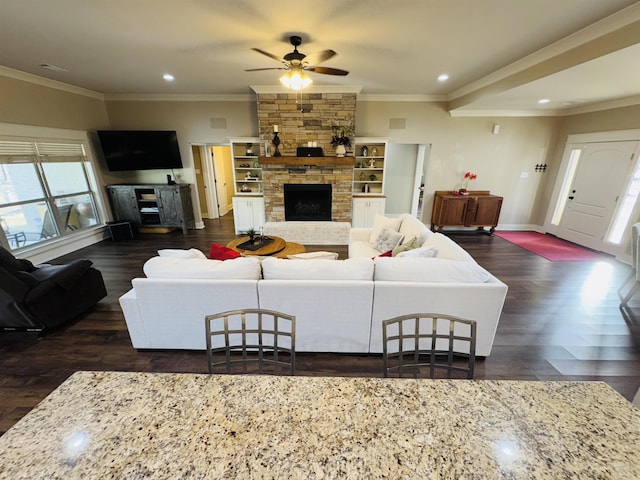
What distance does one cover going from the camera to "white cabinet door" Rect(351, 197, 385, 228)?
5.85 m

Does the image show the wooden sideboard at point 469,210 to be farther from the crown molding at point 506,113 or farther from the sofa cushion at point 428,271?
the sofa cushion at point 428,271

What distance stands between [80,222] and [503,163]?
894 centimetres

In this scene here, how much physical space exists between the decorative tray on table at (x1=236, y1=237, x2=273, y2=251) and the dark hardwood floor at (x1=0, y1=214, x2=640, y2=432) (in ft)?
5.31

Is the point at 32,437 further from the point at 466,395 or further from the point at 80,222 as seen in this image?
the point at 80,222

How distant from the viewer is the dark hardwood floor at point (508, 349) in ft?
6.97

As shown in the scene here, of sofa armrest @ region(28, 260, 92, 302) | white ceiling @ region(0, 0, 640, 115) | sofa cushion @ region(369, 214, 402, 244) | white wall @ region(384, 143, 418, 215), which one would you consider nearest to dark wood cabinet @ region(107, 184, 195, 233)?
white ceiling @ region(0, 0, 640, 115)

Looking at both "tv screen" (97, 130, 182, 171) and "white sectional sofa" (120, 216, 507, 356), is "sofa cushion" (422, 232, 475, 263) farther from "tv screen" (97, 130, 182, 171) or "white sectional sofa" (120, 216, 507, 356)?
"tv screen" (97, 130, 182, 171)

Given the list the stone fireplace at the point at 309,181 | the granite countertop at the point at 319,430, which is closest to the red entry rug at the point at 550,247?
the stone fireplace at the point at 309,181

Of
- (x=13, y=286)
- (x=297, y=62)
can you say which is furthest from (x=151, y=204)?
(x=297, y=62)

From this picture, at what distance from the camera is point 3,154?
3848mm

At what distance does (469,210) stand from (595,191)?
2.06 m

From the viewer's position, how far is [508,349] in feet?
7.99

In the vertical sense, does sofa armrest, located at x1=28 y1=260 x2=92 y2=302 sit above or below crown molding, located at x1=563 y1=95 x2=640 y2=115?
below

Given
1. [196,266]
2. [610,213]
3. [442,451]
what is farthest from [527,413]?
[610,213]
